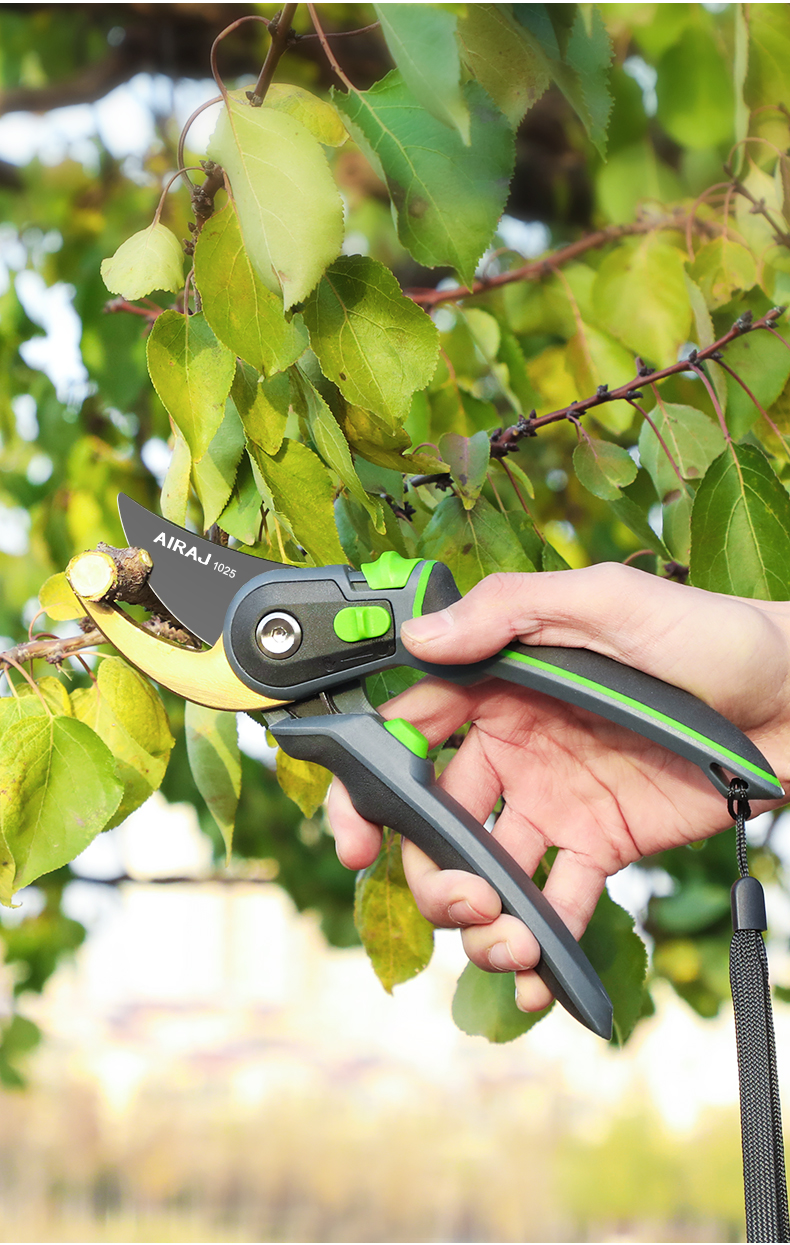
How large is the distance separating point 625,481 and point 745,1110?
0.48 meters

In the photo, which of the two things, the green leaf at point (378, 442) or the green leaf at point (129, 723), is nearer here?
the green leaf at point (378, 442)

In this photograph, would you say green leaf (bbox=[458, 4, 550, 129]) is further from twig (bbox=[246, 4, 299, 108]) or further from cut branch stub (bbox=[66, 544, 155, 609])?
cut branch stub (bbox=[66, 544, 155, 609])

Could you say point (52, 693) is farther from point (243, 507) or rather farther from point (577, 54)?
point (577, 54)

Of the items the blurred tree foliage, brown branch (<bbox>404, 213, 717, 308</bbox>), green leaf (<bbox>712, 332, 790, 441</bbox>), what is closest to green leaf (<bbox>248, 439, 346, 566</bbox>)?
the blurred tree foliage

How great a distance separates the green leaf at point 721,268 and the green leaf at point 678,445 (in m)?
0.20

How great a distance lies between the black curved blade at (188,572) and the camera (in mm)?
714

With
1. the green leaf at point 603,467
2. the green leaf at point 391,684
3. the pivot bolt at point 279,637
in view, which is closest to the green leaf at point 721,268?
the green leaf at point 603,467

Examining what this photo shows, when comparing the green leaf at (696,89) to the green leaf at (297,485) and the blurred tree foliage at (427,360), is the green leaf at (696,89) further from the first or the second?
the green leaf at (297,485)

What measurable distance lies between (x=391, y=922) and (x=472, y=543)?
1.26 ft

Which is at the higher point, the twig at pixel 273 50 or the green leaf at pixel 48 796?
the twig at pixel 273 50

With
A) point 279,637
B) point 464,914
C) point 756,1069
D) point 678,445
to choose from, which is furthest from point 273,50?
A: point 756,1069

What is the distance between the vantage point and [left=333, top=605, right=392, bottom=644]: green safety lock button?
2.24 feet

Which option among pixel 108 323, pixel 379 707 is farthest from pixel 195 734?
pixel 108 323

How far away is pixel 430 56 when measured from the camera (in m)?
0.51
